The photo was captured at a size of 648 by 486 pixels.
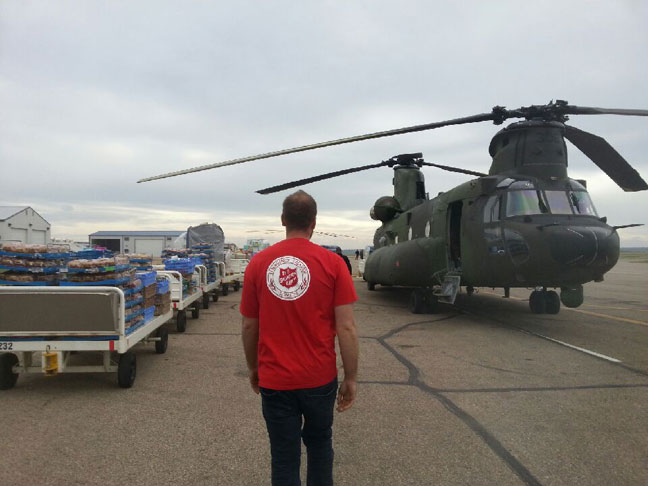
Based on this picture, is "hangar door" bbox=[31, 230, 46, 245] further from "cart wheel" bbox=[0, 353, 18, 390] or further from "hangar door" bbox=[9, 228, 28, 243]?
"cart wheel" bbox=[0, 353, 18, 390]

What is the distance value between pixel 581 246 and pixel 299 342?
694cm

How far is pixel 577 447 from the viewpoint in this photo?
374cm

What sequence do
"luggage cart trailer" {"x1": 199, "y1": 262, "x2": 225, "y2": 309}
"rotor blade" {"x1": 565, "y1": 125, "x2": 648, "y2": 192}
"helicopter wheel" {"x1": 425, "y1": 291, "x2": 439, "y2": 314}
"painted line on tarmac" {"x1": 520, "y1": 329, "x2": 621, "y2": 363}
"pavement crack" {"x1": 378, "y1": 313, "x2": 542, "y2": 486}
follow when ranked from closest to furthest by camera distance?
"pavement crack" {"x1": 378, "y1": 313, "x2": 542, "y2": 486} < "painted line on tarmac" {"x1": 520, "y1": 329, "x2": 621, "y2": 363} < "rotor blade" {"x1": 565, "y1": 125, "x2": 648, "y2": 192} < "luggage cart trailer" {"x1": 199, "y1": 262, "x2": 225, "y2": 309} < "helicopter wheel" {"x1": 425, "y1": 291, "x2": 439, "y2": 314}

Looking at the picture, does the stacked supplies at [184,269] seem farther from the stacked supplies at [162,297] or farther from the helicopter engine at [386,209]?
the helicopter engine at [386,209]

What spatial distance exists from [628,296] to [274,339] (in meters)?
17.2

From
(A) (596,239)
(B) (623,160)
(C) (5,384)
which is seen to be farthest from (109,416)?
(B) (623,160)

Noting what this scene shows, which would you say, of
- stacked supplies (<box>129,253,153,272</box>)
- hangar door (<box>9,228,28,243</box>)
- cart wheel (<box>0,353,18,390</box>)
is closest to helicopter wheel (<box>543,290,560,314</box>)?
stacked supplies (<box>129,253,153,272</box>)

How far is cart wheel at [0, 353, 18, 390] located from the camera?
5082 mm

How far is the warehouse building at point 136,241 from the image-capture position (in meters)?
57.5

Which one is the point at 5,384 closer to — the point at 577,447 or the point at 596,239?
the point at 577,447

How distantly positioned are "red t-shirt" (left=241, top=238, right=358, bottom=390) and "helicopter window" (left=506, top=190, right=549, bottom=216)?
23.5 feet


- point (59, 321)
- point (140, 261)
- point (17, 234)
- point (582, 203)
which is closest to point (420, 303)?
point (582, 203)

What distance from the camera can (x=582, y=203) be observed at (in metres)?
8.82

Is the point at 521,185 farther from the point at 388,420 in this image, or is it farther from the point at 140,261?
the point at 140,261
